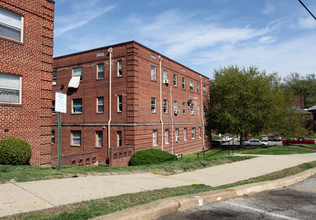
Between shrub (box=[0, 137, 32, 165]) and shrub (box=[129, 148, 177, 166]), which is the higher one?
shrub (box=[0, 137, 32, 165])

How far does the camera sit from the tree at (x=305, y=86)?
90562mm

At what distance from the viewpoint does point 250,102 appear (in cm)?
3139

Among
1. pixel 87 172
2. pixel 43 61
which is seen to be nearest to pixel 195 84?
pixel 43 61

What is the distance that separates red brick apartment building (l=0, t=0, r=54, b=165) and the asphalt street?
900cm

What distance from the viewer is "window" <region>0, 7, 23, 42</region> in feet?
35.6

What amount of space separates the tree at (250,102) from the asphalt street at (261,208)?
24.8 m

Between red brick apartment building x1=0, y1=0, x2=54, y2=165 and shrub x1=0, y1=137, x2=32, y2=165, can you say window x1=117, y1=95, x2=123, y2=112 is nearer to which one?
red brick apartment building x1=0, y1=0, x2=54, y2=165

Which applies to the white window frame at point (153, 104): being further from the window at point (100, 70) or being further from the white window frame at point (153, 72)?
the window at point (100, 70)

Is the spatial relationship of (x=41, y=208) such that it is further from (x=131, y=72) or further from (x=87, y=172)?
(x=131, y=72)

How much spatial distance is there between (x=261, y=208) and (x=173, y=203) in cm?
232

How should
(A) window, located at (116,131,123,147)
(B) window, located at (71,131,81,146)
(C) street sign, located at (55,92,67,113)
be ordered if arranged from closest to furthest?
(C) street sign, located at (55,92,67,113) → (A) window, located at (116,131,123,147) → (B) window, located at (71,131,81,146)

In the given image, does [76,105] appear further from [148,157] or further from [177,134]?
[177,134]

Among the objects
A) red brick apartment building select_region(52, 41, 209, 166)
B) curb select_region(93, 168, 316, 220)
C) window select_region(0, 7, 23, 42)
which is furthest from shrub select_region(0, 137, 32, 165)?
curb select_region(93, 168, 316, 220)

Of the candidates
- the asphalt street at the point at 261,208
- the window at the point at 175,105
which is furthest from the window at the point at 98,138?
the asphalt street at the point at 261,208
